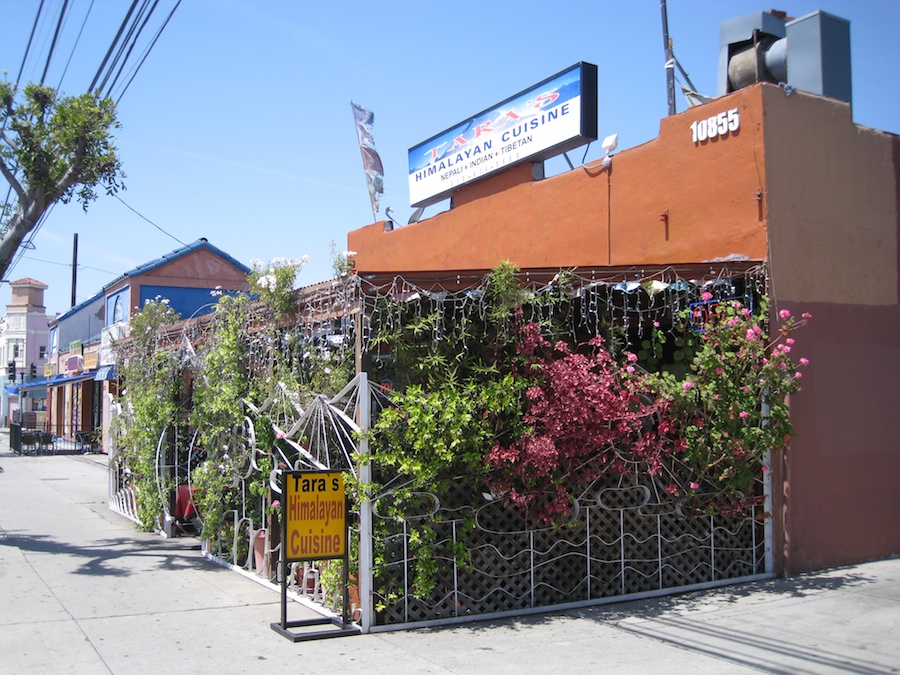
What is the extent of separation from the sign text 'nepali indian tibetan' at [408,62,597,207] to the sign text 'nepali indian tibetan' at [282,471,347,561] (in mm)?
6989

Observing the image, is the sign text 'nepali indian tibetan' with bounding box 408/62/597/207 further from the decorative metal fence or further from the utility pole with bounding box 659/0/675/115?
the decorative metal fence

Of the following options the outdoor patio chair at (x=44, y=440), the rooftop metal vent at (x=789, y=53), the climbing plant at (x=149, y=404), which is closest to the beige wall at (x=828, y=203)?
the rooftop metal vent at (x=789, y=53)

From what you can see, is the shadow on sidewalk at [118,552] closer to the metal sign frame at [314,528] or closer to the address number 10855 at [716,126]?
the metal sign frame at [314,528]

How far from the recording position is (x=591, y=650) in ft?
22.0

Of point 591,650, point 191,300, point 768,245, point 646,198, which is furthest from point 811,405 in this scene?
point 191,300

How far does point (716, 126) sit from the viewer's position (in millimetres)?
9898

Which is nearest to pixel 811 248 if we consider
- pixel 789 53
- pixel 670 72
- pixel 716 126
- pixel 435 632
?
pixel 716 126

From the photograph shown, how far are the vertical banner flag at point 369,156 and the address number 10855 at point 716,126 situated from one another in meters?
8.19

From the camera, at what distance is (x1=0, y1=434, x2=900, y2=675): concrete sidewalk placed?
633 centimetres

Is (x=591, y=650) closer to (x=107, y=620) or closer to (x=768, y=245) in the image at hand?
(x=107, y=620)

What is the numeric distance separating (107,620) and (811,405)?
7.75m

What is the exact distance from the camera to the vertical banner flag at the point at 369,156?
17062mm

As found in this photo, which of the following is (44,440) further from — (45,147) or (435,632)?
(435,632)

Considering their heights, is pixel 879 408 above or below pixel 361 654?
above
